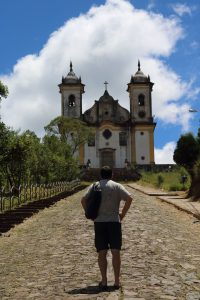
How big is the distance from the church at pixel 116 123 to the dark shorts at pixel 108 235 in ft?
187

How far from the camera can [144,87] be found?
2670 inches

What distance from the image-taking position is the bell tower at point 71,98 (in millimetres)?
67188

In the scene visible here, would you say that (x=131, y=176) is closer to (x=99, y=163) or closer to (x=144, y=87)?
(x=99, y=163)

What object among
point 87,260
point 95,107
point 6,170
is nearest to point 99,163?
point 95,107

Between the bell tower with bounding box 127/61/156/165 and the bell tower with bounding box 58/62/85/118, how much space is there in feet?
21.2

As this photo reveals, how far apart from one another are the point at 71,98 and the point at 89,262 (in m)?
59.9

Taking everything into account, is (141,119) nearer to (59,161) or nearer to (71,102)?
(71,102)

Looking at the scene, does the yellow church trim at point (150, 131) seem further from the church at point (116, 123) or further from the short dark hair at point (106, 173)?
the short dark hair at point (106, 173)

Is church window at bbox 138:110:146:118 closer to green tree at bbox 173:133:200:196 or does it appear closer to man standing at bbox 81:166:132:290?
green tree at bbox 173:133:200:196

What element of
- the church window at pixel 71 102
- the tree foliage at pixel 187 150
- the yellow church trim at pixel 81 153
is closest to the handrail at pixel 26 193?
the tree foliage at pixel 187 150

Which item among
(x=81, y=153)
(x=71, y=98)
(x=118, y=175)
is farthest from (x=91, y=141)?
(x=118, y=175)

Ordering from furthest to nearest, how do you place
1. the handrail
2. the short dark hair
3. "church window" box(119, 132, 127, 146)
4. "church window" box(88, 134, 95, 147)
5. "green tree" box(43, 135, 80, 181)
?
"church window" box(119, 132, 127, 146)
"church window" box(88, 134, 95, 147)
"green tree" box(43, 135, 80, 181)
the handrail
the short dark hair

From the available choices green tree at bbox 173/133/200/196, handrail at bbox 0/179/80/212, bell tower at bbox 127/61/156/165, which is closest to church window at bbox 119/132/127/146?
bell tower at bbox 127/61/156/165

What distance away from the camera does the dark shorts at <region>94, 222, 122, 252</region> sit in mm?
6742
